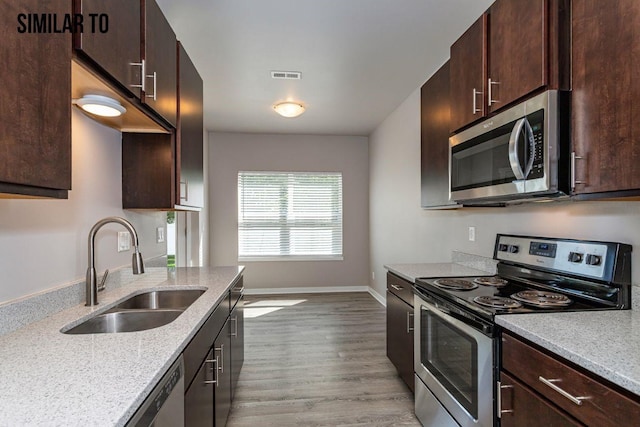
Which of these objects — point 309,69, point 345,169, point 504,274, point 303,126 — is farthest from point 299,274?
point 504,274

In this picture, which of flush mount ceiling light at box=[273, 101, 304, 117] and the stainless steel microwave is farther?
flush mount ceiling light at box=[273, 101, 304, 117]

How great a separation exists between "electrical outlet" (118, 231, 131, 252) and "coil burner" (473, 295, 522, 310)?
202 cm

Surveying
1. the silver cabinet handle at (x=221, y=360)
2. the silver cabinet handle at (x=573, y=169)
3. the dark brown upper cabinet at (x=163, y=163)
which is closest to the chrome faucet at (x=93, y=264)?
the dark brown upper cabinet at (x=163, y=163)

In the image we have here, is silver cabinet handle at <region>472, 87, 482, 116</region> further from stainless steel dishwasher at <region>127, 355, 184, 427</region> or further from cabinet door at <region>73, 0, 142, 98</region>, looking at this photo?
stainless steel dishwasher at <region>127, 355, 184, 427</region>

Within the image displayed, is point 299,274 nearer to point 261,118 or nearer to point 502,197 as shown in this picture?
point 261,118

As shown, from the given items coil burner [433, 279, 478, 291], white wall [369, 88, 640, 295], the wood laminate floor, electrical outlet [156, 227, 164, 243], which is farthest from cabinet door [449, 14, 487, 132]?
electrical outlet [156, 227, 164, 243]

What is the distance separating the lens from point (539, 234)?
203 cm

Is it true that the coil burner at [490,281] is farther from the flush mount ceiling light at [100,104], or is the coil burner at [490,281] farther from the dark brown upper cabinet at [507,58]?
the flush mount ceiling light at [100,104]

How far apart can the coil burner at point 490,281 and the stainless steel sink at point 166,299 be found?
65.8 inches

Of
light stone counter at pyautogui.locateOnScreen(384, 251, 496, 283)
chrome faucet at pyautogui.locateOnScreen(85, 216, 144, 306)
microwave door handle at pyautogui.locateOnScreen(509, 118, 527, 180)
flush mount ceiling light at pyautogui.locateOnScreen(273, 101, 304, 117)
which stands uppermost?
flush mount ceiling light at pyautogui.locateOnScreen(273, 101, 304, 117)

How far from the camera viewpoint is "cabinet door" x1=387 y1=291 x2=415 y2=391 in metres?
2.36

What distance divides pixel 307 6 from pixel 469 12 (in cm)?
108

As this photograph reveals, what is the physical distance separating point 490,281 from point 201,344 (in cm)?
165

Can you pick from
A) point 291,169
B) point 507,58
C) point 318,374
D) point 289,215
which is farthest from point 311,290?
point 507,58
